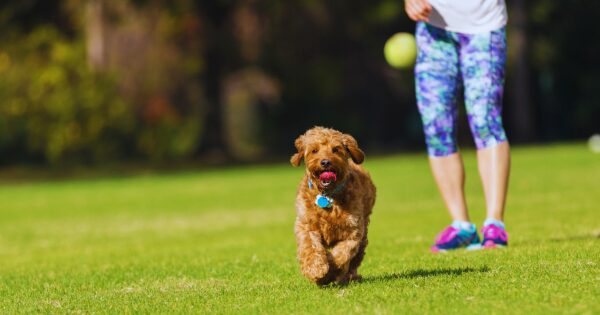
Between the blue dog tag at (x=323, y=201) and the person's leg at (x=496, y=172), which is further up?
the blue dog tag at (x=323, y=201)

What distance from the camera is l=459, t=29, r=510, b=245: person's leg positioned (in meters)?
9.45

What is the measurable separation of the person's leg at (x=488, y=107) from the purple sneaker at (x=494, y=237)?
109mm

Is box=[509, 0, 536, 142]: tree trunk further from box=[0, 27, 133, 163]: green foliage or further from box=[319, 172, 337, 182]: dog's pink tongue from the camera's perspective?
box=[319, 172, 337, 182]: dog's pink tongue

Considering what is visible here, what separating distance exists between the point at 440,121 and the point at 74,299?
3522mm

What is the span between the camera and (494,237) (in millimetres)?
9320

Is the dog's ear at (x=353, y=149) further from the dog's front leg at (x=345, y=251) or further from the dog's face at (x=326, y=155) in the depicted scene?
the dog's front leg at (x=345, y=251)

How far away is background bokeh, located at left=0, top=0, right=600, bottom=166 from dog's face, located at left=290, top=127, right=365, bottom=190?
29.7m

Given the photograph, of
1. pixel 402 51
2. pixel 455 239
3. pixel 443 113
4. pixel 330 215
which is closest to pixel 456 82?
pixel 443 113

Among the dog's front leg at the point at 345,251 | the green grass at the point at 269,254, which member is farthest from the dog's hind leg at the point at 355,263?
the dog's front leg at the point at 345,251

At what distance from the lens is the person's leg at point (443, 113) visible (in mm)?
9594

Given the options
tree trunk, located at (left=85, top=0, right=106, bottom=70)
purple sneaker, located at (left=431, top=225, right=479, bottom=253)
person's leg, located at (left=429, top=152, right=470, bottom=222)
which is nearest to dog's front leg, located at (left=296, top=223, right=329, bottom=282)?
purple sneaker, located at (left=431, top=225, right=479, bottom=253)

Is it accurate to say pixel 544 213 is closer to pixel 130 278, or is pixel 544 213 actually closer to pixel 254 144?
pixel 130 278

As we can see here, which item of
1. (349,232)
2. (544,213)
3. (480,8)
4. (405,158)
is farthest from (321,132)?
(405,158)

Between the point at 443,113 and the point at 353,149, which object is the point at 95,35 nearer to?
the point at 443,113
